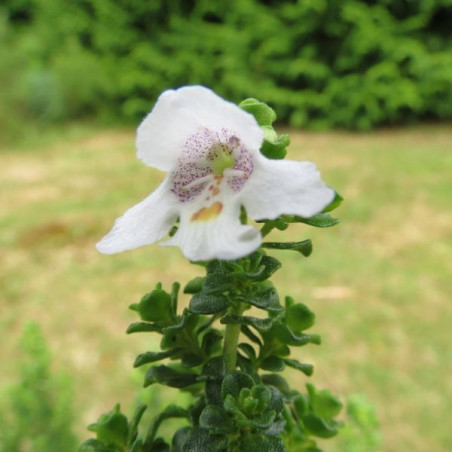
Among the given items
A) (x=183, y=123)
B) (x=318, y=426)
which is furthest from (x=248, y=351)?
(x=183, y=123)

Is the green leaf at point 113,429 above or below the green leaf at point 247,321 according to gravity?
below

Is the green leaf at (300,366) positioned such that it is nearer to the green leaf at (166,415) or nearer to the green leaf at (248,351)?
the green leaf at (248,351)

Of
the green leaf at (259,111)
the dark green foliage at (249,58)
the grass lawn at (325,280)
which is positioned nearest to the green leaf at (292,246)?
the green leaf at (259,111)

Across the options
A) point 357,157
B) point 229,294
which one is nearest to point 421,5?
point 357,157

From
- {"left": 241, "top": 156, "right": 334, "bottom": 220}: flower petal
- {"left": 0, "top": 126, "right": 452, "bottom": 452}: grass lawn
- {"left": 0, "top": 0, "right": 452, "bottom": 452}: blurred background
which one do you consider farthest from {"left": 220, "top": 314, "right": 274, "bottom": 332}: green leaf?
{"left": 0, "top": 126, "right": 452, "bottom": 452}: grass lawn

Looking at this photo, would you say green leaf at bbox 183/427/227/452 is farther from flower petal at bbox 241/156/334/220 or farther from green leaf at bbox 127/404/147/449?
flower petal at bbox 241/156/334/220

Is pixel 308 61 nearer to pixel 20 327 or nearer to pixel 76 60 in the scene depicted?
pixel 76 60
